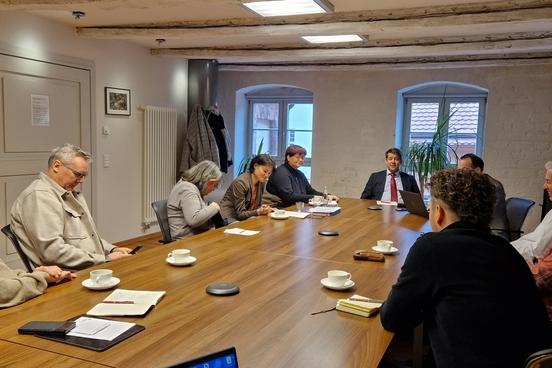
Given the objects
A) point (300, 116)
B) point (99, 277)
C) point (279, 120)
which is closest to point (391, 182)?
point (300, 116)

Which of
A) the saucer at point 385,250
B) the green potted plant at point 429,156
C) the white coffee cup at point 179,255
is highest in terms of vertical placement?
the green potted plant at point 429,156

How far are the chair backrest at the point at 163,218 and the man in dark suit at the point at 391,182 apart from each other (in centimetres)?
244

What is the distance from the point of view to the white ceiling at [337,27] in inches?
143

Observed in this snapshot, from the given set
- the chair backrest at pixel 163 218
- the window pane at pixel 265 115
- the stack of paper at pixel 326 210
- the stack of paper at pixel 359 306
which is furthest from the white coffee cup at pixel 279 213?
the window pane at pixel 265 115

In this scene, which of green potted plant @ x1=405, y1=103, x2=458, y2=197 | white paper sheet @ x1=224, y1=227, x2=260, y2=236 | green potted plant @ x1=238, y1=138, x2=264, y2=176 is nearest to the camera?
white paper sheet @ x1=224, y1=227, x2=260, y2=236

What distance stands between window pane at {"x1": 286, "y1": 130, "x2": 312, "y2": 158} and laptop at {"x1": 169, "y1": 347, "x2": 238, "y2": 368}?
6531 millimetres

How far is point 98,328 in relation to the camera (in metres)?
1.53

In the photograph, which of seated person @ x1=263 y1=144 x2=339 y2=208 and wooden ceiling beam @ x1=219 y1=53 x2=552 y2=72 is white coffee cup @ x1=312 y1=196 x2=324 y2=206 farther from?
wooden ceiling beam @ x1=219 y1=53 x2=552 y2=72

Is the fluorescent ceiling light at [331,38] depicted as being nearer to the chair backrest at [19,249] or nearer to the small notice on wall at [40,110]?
the small notice on wall at [40,110]

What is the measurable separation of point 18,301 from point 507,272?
1.60 metres

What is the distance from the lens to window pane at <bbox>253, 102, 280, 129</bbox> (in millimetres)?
7688

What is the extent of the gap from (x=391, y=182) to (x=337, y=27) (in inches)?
68.3

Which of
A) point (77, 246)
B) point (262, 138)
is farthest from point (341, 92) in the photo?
point (77, 246)

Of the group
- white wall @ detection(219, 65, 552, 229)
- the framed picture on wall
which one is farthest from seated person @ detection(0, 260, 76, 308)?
white wall @ detection(219, 65, 552, 229)
